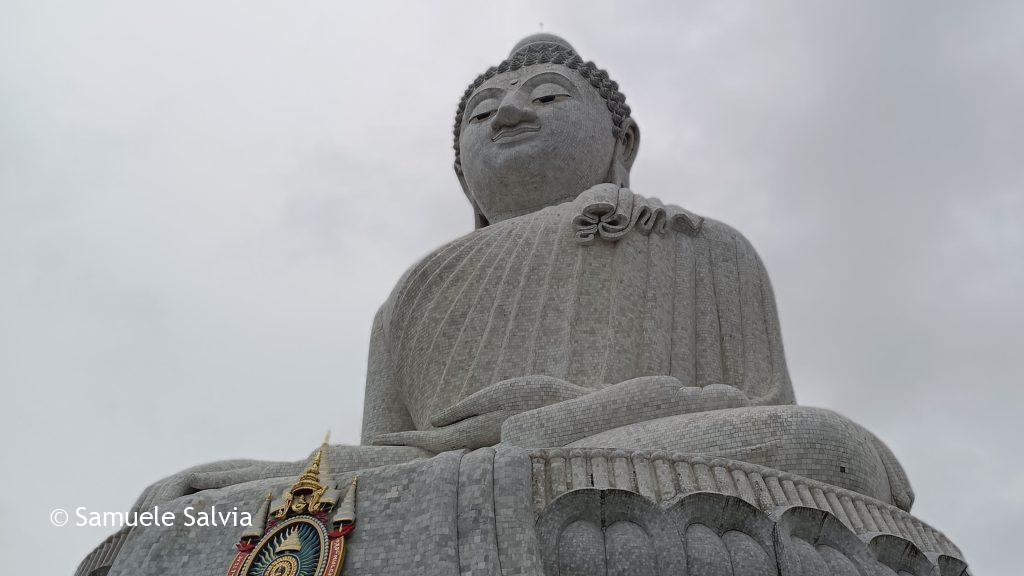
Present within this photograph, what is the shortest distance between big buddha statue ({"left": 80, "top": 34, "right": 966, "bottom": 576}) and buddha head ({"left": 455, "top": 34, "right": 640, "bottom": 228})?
2cm

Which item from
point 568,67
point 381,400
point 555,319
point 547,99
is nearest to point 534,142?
point 547,99

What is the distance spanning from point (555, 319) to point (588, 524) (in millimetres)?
3255

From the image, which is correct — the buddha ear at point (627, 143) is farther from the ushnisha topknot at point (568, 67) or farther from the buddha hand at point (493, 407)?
the buddha hand at point (493, 407)

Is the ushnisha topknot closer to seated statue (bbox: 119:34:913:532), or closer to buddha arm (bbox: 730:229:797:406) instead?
seated statue (bbox: 119:34:913:532)

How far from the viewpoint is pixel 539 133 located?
387 inches

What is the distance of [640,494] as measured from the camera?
5.31 m

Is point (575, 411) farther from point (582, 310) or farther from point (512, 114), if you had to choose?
point (512, 114)

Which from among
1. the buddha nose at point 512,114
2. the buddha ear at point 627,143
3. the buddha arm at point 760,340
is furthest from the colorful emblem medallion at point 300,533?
the buddha ear at point 627,143

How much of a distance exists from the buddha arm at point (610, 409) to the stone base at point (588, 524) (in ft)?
2.93

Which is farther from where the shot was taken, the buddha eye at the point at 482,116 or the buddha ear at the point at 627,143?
the buddha ear at the point at 627,143

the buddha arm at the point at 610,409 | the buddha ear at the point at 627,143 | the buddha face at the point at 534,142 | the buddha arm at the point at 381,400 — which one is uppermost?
the buddha ear at the point at 627,143

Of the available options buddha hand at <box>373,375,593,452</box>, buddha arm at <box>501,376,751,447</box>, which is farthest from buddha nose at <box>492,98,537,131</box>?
buddha arm at <box>501,376,751,447</box>

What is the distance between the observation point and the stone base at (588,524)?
201 inches

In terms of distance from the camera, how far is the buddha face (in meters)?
9.84
